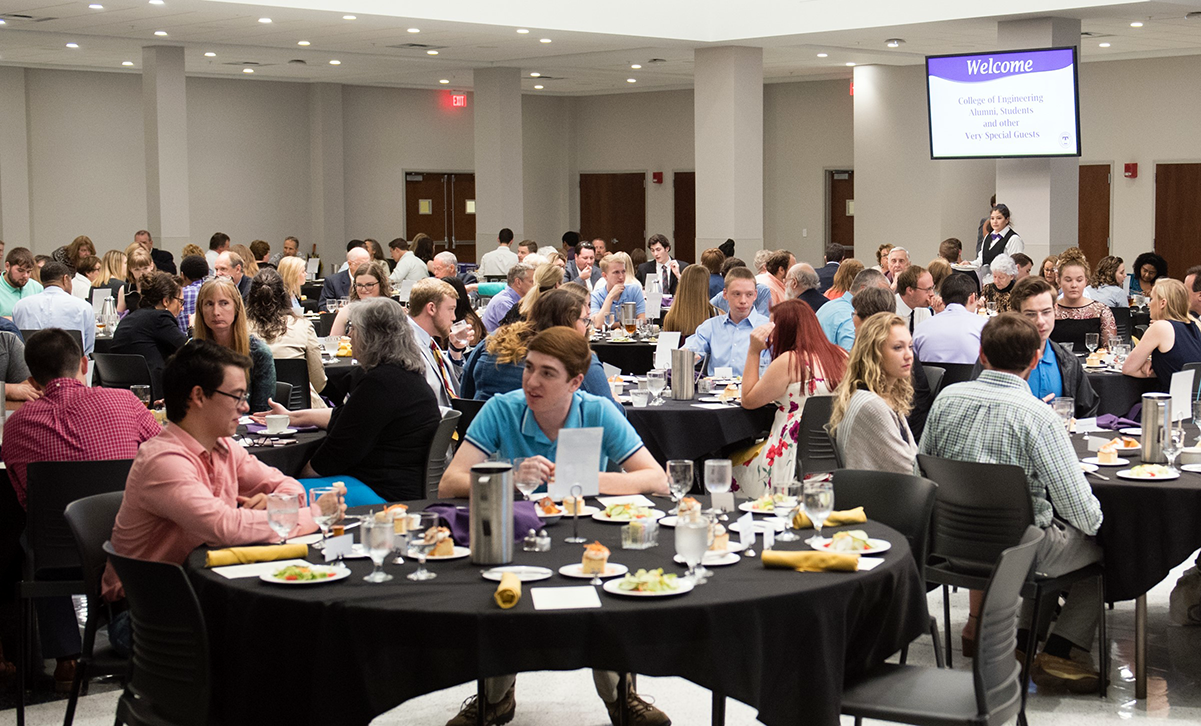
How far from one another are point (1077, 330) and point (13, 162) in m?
14.9

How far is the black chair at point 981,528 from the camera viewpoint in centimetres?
411

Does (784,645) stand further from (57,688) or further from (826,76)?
(826,76)

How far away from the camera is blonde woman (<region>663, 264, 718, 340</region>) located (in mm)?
8188

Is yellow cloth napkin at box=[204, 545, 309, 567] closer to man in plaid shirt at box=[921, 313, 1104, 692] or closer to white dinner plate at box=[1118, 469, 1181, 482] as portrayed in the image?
man in plaid shirt at box=[921, 313, 1104, 692]

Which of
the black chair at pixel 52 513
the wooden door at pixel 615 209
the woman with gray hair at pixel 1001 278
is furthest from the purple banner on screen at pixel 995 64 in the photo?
the black chair at pixel 52 513

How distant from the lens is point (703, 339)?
299 inches

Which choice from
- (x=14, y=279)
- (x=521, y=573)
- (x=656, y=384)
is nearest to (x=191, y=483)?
(x=521, y=573)

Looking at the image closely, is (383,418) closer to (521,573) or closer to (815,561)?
(521,573)

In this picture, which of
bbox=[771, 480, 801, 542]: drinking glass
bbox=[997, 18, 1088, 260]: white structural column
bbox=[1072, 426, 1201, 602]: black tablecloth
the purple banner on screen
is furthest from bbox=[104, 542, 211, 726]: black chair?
bbox=[997, 18, 1088, 260]: white structural column

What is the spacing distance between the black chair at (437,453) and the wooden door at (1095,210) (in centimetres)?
1441

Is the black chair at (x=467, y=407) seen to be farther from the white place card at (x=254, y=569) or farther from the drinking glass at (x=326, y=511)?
the white place card at (x=254, y=569)

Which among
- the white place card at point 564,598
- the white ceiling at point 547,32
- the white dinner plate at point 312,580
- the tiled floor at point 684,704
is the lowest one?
the tiled floor at point 684,704

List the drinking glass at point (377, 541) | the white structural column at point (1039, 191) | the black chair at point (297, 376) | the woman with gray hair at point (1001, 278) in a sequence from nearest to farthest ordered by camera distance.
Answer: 1. the drinking glass at point (377, 541)
2. the black chair at point (297, 376)
3. the woman with gray hair at point (1001, 278)
4. the white structural column at point (1039, 191)

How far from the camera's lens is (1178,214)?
17.0m
